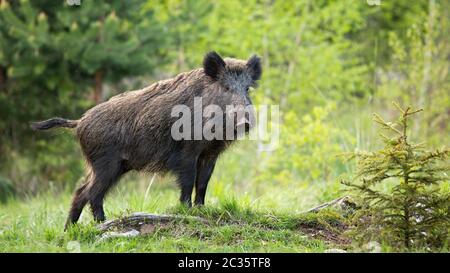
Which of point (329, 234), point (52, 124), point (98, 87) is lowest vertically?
point (329, 234)

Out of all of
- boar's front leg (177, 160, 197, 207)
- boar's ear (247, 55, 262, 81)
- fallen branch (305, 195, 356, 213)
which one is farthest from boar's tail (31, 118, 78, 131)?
fallen branch (305, 195, 356, 213)

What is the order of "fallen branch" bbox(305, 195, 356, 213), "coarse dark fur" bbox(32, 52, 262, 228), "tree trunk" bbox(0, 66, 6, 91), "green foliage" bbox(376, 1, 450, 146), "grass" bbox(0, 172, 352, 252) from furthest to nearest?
"green foliage" bbox(376, 1, 450, 146) < "tree trunk" bbox(0, 66, 6, 91) < "coarse dark fur" bbox(32, 52, 262, 228) < "fallen branch" bbox(305, 195, 356, 213) < "grass" bbox(0, 172, 352, 252)

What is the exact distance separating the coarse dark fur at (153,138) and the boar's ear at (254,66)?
0.23m

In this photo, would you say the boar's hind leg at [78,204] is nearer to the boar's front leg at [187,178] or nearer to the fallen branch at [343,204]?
the boar's front leg at [187,178]

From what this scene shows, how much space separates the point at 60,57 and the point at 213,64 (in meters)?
5.45

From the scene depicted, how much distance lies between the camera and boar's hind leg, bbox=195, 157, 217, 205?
6.43 m

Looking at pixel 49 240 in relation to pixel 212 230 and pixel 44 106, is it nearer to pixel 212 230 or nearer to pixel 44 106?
pixel 212 230

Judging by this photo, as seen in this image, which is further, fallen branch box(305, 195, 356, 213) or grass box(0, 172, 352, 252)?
fallen branch box(305, 195, 356, 213)

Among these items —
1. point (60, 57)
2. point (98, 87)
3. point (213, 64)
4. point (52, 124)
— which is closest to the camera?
point (213, 64)

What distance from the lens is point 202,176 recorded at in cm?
645

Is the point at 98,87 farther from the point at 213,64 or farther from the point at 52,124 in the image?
the point at 213,64

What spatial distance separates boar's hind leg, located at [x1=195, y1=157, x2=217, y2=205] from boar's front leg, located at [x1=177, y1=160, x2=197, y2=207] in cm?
26

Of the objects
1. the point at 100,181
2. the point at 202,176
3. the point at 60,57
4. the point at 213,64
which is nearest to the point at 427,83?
the point at 60,57

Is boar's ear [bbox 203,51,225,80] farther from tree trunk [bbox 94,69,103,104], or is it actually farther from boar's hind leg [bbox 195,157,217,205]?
tree trunk [bbox 94,69,103,104]
